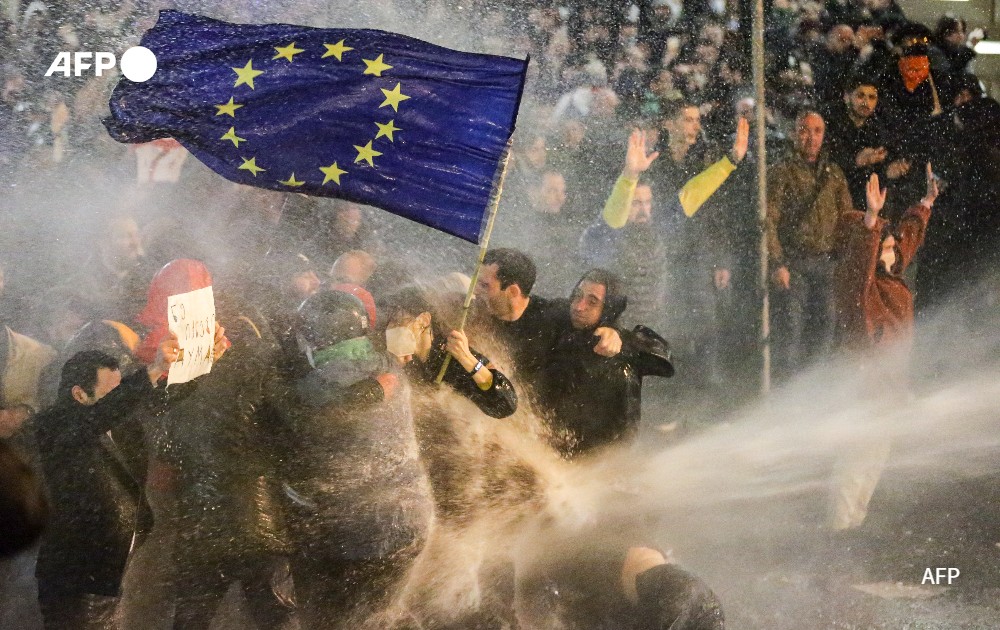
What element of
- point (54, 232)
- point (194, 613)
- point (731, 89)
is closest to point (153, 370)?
point (54, 232)

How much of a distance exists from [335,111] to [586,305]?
3.86ft

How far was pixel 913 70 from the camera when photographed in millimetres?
4176

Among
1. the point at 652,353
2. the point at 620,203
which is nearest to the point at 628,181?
the point at 620,203

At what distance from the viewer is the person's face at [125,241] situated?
10.6ft

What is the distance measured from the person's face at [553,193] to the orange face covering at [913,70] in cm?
158

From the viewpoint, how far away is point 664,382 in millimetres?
3912

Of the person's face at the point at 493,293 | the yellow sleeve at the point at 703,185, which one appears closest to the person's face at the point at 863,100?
the yellow sleeve at the point at 703,185

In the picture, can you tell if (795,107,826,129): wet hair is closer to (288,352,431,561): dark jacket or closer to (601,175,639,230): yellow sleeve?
(601,175,639,230): yellow sleeve

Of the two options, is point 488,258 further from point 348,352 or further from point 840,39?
point 840,39

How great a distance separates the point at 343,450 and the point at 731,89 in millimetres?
1990

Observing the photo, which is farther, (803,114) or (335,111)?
(803,114)

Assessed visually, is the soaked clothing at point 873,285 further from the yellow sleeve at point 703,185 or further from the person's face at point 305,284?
the person's face at point 305,284

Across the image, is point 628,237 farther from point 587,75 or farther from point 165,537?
point 165,537

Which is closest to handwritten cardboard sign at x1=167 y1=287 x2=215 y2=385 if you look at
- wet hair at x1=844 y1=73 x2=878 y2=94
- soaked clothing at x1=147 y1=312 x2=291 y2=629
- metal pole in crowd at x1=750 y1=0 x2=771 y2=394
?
soaked clothing at x1=147 y1=312 x2=291 y2=629
